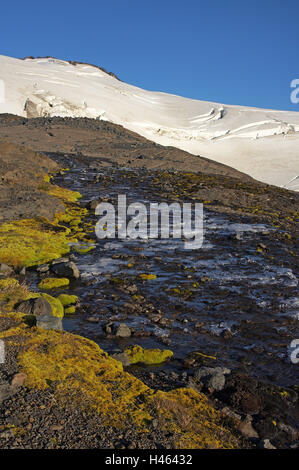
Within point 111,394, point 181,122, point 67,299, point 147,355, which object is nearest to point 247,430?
point 111,394

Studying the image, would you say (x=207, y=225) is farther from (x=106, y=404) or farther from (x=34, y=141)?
(x=34, y=141)

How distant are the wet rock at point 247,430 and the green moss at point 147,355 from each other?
6.47ft

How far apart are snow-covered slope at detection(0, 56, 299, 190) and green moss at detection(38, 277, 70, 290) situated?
2728 centimetres

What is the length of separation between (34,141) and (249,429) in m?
32.2

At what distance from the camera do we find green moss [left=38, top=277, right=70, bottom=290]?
994 centimetres

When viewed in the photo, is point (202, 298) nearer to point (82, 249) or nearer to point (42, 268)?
point (42, 268)

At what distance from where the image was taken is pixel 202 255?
13.2 metres

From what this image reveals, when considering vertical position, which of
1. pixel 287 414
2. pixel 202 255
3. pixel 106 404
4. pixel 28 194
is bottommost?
pixel 287 414

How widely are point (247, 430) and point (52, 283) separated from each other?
250 inches

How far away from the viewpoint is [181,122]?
5756 centimetres

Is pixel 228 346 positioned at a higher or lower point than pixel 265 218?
lower

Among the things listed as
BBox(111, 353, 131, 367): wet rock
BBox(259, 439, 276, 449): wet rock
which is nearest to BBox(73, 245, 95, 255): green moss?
BBox(111, 353, 131, 367): wet rock

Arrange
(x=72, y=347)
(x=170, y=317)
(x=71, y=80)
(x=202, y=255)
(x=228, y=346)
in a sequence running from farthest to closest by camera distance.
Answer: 1. (x=71, y=80)
2. (x=202, y=255)
3. (x=170, y=317)
4. (x=228, y=346)
5. (x=72, y=347)

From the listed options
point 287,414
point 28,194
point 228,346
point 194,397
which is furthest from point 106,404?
point 28,194
